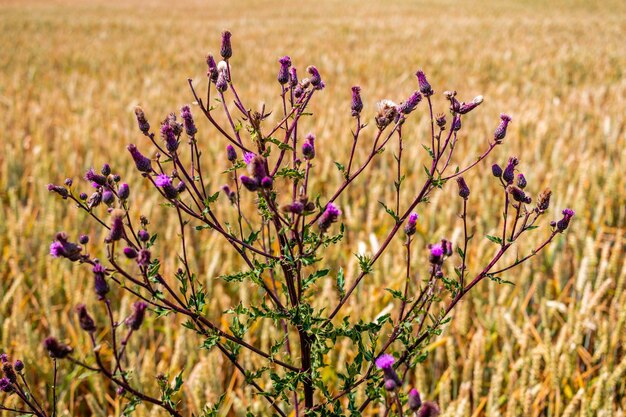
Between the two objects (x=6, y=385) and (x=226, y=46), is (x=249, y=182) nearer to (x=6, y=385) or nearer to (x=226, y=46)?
(x=226, y=46)

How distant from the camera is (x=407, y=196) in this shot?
2717mm

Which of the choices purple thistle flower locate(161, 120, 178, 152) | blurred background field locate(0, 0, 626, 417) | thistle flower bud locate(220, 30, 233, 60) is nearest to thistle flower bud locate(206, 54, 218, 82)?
thistle flower bud locate(220, 30, 233, 60)

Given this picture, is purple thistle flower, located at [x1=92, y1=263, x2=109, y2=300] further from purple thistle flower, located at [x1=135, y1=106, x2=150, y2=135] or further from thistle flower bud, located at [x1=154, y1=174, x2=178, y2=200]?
purple thistle flower, located at [x1=135, y1=106, x2=150, y2=135]

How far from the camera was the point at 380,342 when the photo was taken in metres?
1.95

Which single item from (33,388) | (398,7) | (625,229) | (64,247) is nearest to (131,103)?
(33,388)

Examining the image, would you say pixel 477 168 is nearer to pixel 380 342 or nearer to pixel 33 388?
pixel 380 342

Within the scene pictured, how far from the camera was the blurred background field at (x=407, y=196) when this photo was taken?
1593mm

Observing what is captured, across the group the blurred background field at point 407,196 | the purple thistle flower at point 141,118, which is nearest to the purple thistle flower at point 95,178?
the purple thistle flower at point 141,118

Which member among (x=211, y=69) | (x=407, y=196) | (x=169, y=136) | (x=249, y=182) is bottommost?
(x=249, y=182)

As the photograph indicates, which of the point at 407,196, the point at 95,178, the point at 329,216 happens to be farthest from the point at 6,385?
the point at 407,196

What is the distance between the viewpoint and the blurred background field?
1.59m

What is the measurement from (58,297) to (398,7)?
62.9ft

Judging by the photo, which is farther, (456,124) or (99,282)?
(456,124)

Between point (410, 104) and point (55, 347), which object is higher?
point (410, 104)
